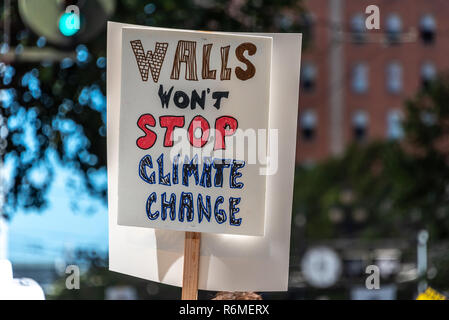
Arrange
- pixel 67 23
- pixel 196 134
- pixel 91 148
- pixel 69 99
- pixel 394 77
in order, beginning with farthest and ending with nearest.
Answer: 1. pixel 394 77
2. pixel 91 148
3. pixel 69 99
4. pixel 67 23
5. pixel 196 134

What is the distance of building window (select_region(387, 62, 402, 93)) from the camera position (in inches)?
1638

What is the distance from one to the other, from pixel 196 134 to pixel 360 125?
40.9 meters

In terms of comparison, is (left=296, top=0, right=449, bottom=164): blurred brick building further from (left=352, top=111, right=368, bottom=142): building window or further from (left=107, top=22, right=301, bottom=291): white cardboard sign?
(left=107, top=22, right=301, bottom=291): white cardboard sign

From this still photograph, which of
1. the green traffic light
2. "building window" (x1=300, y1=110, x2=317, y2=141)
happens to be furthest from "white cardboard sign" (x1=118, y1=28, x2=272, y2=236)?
"building window" (x1=300, y1=110, x2=317, y2=141)

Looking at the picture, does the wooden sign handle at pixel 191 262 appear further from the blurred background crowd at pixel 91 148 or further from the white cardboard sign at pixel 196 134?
the blurred background crowd at pixel 91 148

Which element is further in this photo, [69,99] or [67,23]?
[69,99]

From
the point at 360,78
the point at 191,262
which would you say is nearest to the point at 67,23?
the point at 191,262

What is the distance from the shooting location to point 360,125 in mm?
42562

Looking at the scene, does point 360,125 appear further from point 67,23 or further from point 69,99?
point 67,23

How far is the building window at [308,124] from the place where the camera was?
42.7 metres

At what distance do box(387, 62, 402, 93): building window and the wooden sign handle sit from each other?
4036 cm

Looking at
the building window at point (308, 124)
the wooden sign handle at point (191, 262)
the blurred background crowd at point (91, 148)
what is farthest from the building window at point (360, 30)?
the building window at point (308, 124)

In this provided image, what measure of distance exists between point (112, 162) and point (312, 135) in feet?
133
